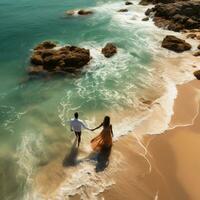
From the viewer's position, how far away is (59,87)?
2358 centimetres

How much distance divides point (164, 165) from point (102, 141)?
3.67m

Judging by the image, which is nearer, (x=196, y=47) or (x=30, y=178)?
(x=30, y=178)

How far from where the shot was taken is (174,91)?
73.7 ft

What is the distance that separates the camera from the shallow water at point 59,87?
1664cm

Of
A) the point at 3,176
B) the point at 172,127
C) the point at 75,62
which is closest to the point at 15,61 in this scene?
the point at 75,62

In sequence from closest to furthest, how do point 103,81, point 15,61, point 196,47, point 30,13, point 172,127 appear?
point 172,127 < point 103,81 < point 15,61 < point 196,47 < point 30,13

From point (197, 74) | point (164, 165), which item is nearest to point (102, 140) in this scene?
point (164, 165)

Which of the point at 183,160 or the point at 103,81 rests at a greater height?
the point at 183,160

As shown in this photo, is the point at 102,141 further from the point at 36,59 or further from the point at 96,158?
the point at 36,59

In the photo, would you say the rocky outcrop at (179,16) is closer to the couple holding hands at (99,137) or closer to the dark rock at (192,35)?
the dark rock at (192,35)

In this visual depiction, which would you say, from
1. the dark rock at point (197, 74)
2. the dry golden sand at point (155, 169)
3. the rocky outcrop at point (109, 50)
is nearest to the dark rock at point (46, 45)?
the rocky outcrop at point (109, 50)

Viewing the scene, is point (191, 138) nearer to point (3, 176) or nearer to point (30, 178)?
point (30, 178)

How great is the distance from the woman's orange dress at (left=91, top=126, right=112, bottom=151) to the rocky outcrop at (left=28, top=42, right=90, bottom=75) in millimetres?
11066

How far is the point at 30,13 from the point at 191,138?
37.3 m
